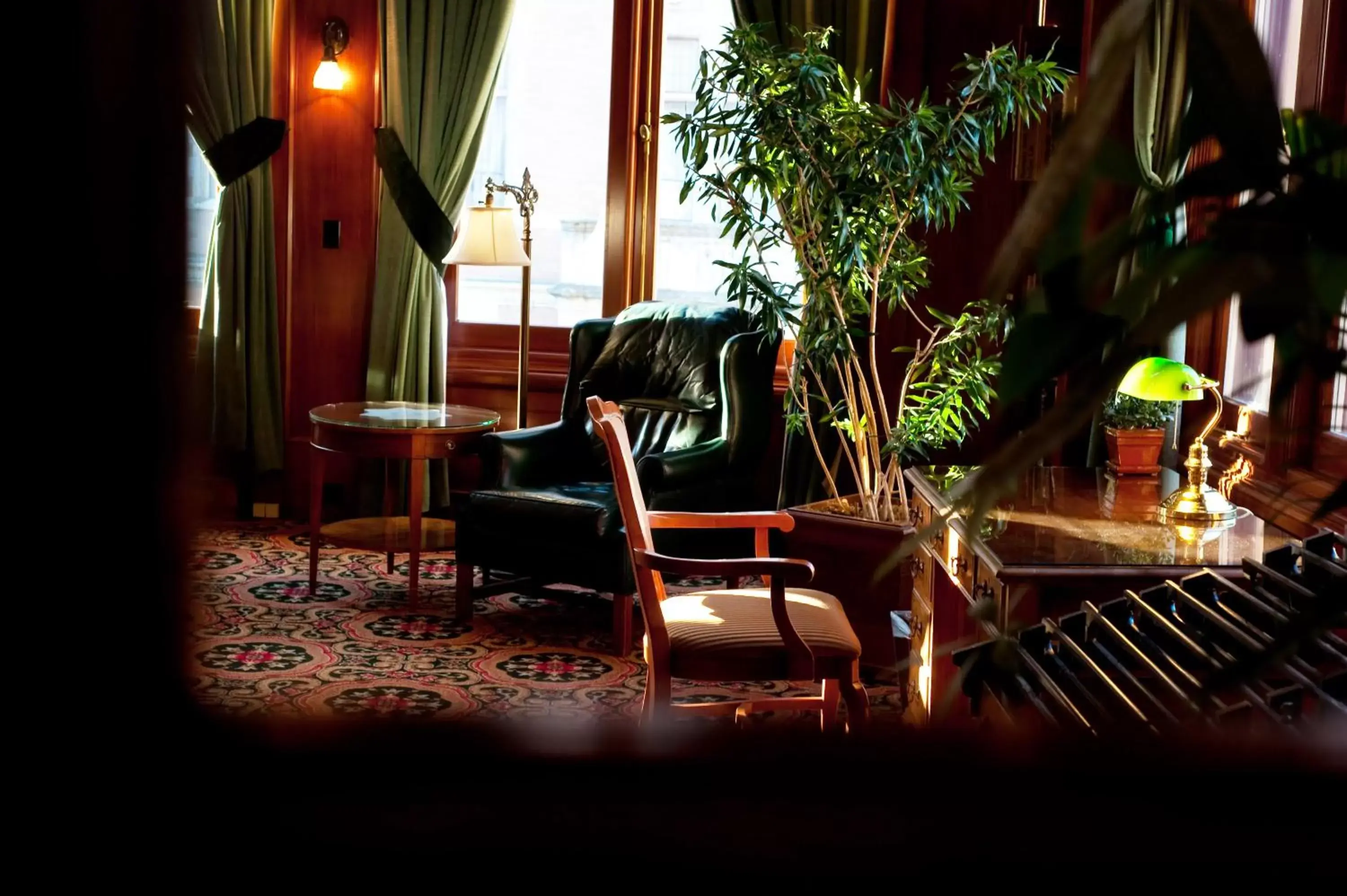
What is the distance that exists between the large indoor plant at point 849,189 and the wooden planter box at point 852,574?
144mm

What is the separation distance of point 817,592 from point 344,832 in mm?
3271

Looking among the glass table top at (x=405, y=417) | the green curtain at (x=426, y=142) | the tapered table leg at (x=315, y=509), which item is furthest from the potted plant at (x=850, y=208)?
the green curtain at (x=426, y=142)

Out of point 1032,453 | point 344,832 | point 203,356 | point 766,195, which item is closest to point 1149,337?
point 1032,453

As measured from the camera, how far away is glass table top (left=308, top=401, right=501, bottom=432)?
17.1ft

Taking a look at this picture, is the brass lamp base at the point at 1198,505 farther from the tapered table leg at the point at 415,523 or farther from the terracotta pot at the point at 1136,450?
the tapered table leg at the point at 415,523

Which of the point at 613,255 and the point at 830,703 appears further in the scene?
the point at 613,255

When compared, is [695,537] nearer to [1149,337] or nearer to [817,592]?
[817,592]

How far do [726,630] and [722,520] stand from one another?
41 cm

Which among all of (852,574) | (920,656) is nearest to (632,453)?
(852,574)

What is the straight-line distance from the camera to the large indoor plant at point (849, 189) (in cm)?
432

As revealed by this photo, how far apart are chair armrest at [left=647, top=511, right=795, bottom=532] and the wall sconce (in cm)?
371

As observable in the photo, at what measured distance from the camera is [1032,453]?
1.36 feet

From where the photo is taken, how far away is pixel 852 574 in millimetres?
4461

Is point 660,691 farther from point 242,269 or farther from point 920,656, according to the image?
point 242,269
